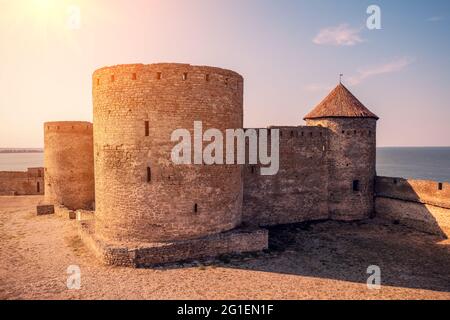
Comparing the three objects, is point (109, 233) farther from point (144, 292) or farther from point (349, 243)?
point (349, 243)

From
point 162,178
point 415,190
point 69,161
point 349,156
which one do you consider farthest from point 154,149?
point 415,190

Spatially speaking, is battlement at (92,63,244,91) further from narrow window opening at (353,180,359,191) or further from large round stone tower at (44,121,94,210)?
narrow window opening at (353,180,359,191)

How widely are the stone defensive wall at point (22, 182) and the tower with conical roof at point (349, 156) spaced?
23063mm

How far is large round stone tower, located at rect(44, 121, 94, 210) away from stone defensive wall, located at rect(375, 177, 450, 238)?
1761cm

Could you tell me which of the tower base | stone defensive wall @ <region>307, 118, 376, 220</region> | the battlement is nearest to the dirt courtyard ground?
the tower base

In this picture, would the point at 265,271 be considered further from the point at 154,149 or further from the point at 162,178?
the point at 154,149

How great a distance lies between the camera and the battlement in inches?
468

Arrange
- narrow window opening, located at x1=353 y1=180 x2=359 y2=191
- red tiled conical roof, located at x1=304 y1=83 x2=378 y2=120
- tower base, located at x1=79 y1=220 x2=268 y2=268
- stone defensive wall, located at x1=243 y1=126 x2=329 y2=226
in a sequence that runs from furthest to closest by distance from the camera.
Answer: narrow window opening, located at x1=353 y1=180 x2=359 y2=191 < red tiled conical roof, located at x1=304 y1=83 x2=378 y2=120 < stone defensive wall, located at x1=243 y1=126 x2=329 y2=226 < tower base, located at x1=79 y1=220 x2=268 y2=268

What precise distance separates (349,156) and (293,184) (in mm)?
3634

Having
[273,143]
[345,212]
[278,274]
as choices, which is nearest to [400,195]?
[345,212]

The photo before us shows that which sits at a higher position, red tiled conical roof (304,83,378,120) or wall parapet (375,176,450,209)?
red tiled conical roof (304,83,378,120)

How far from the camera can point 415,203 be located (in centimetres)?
1722

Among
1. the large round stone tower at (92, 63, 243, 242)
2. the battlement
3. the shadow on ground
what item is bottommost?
the shadow on ground

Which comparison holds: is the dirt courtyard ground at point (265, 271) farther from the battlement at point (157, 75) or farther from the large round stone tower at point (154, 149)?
the battlement at point (157, 75)
